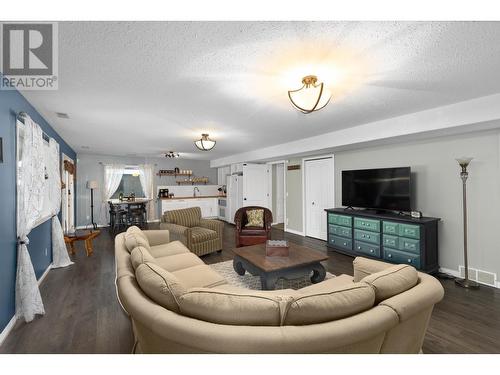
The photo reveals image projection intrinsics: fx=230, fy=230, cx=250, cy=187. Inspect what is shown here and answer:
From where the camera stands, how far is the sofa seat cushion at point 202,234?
4.12m

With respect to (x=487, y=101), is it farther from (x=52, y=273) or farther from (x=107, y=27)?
(x=52, y=273)

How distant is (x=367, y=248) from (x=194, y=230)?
10.4 ft

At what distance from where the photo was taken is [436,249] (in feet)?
11.6

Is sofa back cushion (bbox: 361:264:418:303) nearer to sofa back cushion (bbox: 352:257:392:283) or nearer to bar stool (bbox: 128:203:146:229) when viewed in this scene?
sofa back cushion (bbox: 352:257:392:283)

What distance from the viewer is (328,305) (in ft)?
3.97

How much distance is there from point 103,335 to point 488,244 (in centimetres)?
472

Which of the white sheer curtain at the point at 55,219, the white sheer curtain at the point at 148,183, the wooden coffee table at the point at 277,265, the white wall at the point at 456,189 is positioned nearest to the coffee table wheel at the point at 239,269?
the wooden coffee table at the point at 277,265

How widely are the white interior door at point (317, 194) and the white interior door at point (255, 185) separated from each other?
1714mm

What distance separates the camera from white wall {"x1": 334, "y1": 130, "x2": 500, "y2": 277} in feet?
10.1

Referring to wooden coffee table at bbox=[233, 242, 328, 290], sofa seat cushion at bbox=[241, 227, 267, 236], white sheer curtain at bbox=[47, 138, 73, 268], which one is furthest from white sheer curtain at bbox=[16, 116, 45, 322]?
sofa seat cushion at bbox=[241, 227, 267, 236]

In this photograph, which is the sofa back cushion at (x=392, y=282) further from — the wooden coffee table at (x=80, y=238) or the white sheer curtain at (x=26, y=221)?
the wooden coffee table at (x=80, y=238)

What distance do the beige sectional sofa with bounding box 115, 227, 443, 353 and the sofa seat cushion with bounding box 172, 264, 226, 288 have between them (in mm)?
715

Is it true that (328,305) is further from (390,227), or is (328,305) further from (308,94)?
(390,227)
